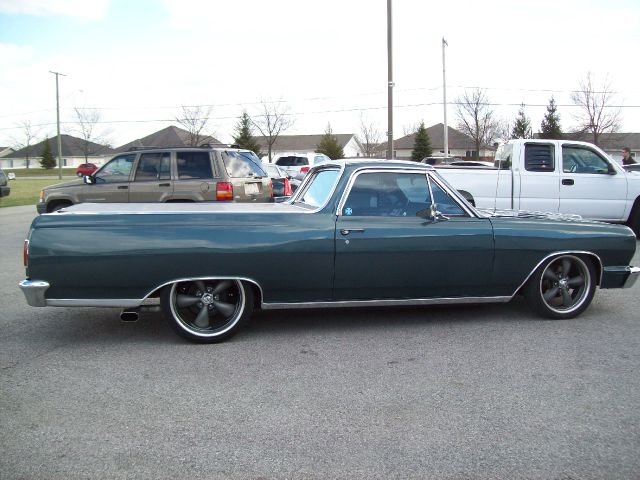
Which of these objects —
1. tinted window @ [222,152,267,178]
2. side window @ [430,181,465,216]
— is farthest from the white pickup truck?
side window @ [430,181,465,216]

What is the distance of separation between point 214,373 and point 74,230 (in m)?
1.59

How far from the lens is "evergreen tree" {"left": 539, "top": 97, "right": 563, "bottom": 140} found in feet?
171

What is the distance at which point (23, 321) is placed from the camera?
551 cm

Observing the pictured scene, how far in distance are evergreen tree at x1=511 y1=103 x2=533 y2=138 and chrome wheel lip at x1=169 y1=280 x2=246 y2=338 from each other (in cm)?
5223

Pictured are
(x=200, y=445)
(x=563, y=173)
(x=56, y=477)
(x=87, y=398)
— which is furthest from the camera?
(x=563, y=173)

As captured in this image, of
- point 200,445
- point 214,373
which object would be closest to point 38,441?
point 200,445

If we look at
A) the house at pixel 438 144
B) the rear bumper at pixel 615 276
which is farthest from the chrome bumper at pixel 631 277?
the house at pixel 438 144

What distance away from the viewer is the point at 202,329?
4.76 metres

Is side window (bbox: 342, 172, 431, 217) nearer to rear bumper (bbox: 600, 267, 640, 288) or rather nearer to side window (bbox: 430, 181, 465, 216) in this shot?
side window (bbox: 430, 181, 465, 216)

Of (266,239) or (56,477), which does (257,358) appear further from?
(56,477)

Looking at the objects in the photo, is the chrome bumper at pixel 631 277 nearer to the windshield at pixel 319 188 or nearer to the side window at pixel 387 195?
the side window at pixel 387 195

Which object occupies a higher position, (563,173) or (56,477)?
(563,173)

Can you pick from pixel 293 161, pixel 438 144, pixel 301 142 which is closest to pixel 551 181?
pixel 293 161

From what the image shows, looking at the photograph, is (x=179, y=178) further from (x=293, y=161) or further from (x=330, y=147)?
(x=330, y=147)
